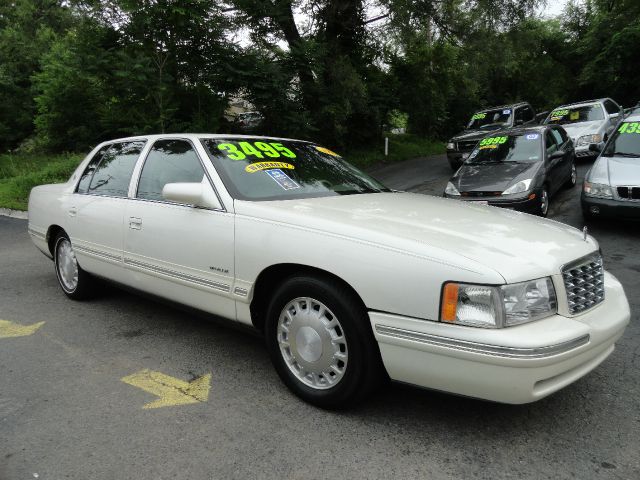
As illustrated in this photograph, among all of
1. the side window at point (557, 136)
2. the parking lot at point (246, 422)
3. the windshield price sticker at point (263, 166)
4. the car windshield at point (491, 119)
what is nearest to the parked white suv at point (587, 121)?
the car windshield at point (491, 119)

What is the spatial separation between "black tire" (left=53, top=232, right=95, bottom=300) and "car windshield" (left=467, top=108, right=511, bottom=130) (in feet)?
41.2

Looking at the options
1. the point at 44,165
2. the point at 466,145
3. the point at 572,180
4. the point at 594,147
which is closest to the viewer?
the point at 572,180

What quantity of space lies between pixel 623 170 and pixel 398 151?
527 inches

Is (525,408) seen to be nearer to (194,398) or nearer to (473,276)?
(473,276)

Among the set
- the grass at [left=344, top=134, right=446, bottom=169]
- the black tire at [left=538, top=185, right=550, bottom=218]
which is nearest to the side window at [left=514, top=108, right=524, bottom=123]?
the grass at [left=344, top=134, right=446, bottom=169]

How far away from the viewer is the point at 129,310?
468cm

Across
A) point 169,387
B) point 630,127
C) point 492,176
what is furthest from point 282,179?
point 630,127

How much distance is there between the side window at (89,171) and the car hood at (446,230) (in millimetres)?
2301

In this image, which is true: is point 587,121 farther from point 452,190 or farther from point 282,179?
point 282,179

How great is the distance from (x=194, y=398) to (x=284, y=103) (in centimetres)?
1130

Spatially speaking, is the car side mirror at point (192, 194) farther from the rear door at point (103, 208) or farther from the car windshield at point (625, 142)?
the car windshield at point (625, 142)

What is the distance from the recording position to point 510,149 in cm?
890

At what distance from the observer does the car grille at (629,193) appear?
646 centimetres

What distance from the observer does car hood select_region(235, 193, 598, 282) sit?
2451 mm
